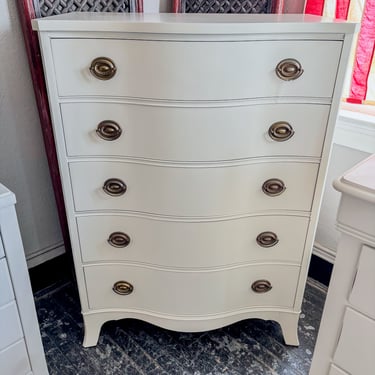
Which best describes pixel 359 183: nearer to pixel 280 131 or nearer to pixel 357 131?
pixel 280 131

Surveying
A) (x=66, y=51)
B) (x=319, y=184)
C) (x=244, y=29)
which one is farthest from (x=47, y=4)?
(x=319, y=184)

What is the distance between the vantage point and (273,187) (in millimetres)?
1162

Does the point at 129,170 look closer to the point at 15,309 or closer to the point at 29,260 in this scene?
the point at 15,309

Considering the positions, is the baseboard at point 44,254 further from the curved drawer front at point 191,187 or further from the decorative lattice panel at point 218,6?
the decorative lattice panel at point 218,6

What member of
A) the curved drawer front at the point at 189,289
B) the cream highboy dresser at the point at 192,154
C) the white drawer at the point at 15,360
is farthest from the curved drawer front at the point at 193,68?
the white drawer at the point at 15,360

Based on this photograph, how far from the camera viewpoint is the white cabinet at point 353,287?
27.4 inches

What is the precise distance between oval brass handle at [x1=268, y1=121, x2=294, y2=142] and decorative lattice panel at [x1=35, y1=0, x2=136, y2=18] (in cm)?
73

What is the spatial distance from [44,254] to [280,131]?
1.14 metres

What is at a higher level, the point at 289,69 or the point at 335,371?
the point at 289,69

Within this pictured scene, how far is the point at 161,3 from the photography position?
151 cm

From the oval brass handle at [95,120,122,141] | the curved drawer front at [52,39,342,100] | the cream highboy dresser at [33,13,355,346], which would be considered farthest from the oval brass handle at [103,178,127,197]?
the curved drawer front at [52,39,342,100]

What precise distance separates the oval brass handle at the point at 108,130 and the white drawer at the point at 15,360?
642 millimetres

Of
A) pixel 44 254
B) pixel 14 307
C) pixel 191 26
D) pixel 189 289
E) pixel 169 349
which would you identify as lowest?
pixel 169 349

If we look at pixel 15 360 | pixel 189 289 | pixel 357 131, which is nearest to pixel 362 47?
pixel 357 131
